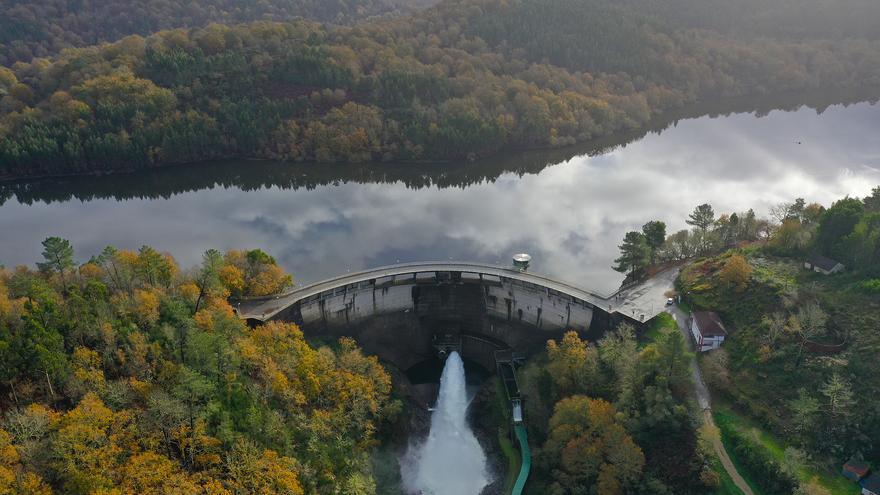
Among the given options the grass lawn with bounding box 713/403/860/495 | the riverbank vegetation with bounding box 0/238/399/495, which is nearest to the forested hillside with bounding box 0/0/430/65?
the riverbank vegetation with bounding box 0/238/399/495

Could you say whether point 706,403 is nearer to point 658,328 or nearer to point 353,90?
point 658,328

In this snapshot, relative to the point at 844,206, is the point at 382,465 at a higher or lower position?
lower

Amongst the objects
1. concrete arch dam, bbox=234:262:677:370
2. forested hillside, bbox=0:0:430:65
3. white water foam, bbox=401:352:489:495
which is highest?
forested hillside, bbox=0:0:430:65

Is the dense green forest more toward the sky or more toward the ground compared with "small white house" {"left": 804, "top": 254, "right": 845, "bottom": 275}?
more toward the sky

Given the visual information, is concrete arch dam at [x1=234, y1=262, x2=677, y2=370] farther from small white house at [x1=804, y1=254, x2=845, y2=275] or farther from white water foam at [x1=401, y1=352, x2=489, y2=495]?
small white house at [x1=804, y1=254, x2=845, y2=275]

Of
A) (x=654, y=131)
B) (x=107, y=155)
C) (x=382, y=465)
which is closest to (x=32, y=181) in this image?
(x=107, y=155)

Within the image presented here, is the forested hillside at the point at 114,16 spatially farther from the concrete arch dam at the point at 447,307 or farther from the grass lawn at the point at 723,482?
the grass lawn at the point at 723,482

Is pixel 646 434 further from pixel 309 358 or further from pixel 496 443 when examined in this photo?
pixel 309 358
